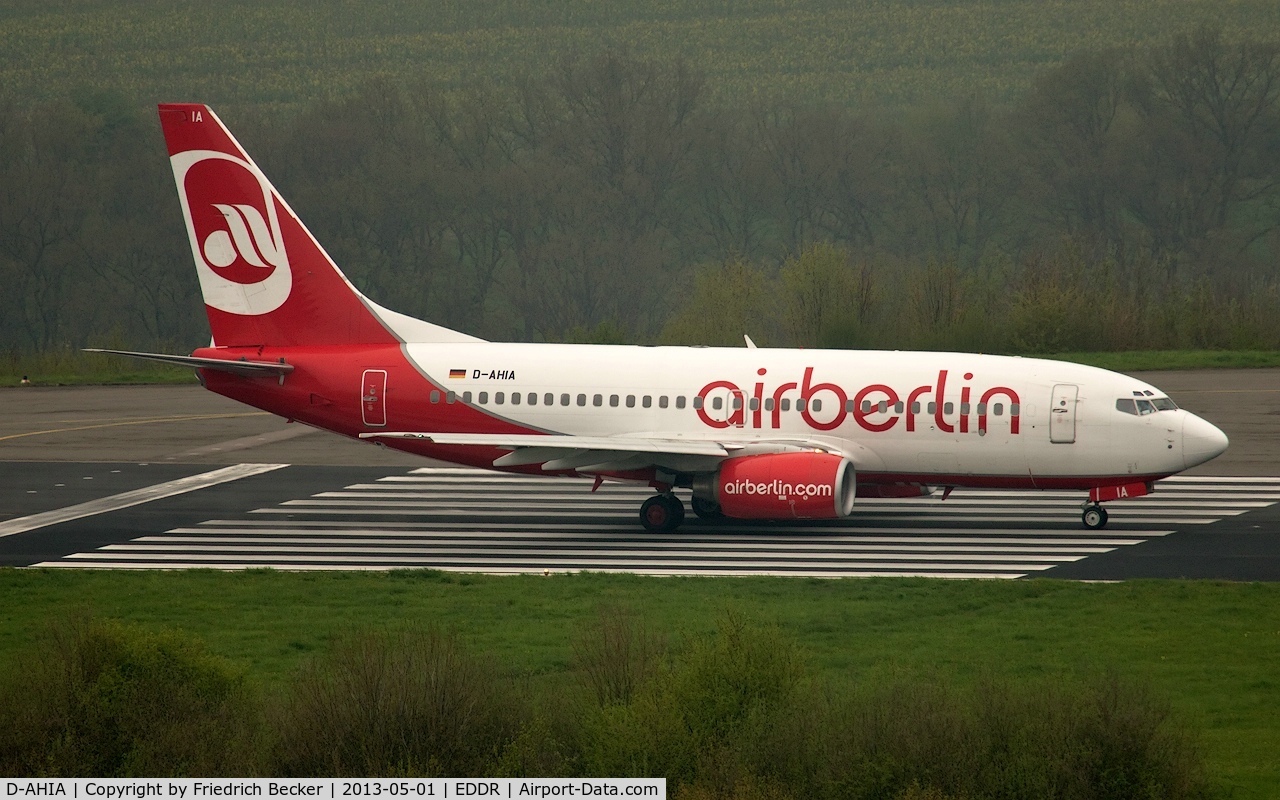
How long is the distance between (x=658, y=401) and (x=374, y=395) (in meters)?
5.58

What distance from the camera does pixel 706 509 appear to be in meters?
30.5

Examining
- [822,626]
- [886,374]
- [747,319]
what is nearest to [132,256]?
[747,319]

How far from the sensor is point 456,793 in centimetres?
1159

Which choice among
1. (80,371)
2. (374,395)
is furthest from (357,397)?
(80,371)

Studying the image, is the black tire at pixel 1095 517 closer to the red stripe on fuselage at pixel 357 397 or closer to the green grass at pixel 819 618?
the green grass at pixel 819 618

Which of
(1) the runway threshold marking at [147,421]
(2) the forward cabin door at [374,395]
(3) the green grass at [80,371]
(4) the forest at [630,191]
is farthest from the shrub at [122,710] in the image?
(4) the forest at [630,191]

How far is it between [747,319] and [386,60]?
65.1 metres

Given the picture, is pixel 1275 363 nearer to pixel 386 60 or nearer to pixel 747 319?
pixel 747 319

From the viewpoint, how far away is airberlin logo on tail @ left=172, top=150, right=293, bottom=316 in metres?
32.2

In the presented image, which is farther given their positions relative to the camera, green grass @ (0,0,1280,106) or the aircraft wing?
green grass @ (0,0,1280,106)

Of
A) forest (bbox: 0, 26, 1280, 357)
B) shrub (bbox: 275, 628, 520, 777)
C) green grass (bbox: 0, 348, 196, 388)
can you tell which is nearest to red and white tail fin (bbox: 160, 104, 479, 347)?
shrub (bbox: 275, 628, 520, 777)

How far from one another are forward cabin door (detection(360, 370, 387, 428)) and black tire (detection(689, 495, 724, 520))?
629 cm

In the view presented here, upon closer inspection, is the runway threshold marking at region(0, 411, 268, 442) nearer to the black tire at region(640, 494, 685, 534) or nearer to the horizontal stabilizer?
the horizontal stabilizer

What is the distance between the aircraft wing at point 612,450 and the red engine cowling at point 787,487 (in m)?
0.51
